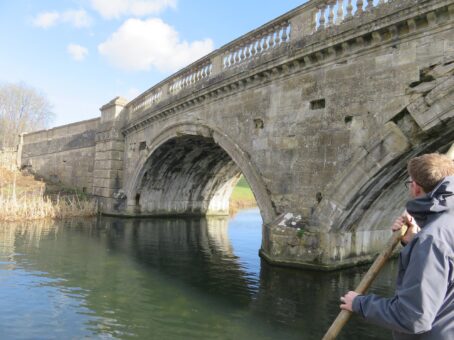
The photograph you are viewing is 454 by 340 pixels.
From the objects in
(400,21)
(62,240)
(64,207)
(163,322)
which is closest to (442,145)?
(400,21)

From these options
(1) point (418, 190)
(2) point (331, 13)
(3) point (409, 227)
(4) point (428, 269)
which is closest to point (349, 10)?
(2) point (331, 13)

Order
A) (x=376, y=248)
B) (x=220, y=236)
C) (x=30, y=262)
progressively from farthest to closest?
1. (x=220, y=236)
2. (x=376, y=248)
3. (x=30, y=262)

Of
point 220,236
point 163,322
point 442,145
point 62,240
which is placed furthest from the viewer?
point 220,236

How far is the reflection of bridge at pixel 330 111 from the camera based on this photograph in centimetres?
601

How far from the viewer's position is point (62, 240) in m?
10.6

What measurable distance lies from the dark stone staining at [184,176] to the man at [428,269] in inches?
491

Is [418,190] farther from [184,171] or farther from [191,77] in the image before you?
[184,171]

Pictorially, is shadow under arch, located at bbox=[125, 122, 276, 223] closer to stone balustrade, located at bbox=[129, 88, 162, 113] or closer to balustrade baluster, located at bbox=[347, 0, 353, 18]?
stone balustrade, located at bbox=[129, 88, 162, 113]

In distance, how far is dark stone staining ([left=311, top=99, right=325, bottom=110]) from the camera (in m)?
7.72

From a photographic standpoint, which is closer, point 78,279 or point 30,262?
point 78,279

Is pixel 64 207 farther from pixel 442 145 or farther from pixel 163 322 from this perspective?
pixel 442 145

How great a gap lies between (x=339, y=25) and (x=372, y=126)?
1.96 meters

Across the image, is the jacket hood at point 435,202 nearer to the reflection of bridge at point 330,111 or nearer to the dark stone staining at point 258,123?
the reflection of bridge at point 330,111

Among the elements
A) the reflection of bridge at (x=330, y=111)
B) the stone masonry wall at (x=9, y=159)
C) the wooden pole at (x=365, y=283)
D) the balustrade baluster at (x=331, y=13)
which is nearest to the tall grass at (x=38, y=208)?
the stone masonry wall at (x=9, y=159)
